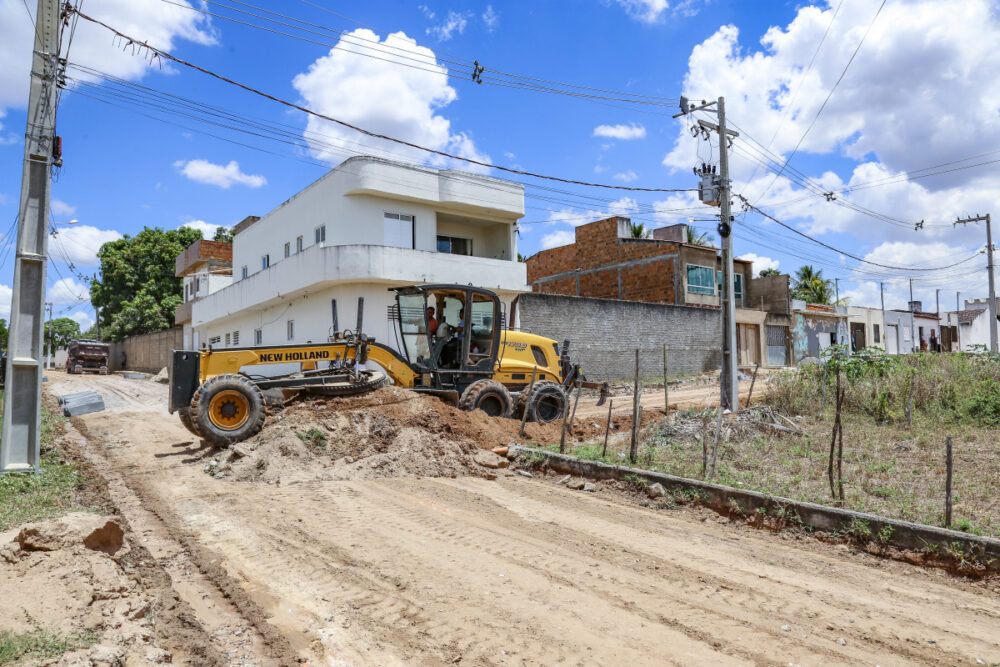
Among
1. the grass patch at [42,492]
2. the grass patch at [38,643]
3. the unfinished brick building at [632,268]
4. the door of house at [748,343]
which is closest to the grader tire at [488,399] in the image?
the grass patch at [42,492]

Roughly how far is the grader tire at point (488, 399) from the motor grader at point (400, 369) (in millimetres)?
19

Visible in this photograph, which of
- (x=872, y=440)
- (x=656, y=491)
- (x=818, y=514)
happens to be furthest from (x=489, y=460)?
(x=872, y=440)

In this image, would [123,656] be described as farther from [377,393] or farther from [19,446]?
[377,393]

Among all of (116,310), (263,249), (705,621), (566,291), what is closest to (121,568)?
(705,621)

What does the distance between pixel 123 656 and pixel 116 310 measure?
51.6 meters

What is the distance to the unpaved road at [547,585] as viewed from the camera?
4238mm

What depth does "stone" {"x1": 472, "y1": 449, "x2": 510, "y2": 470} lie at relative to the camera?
1034 cm

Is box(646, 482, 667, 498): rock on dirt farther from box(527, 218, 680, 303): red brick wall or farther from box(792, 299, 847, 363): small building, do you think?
box(792, 299, 847, 363): small building

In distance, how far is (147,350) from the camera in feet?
145

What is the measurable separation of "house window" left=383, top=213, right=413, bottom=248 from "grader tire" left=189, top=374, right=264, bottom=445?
12875mm

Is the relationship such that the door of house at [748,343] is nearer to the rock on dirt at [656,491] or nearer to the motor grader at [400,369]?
the motor grader at [400,369]

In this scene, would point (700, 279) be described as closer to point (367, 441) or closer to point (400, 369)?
point (400, 369)

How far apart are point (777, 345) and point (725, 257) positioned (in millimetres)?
23025

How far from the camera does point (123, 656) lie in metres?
3.71
